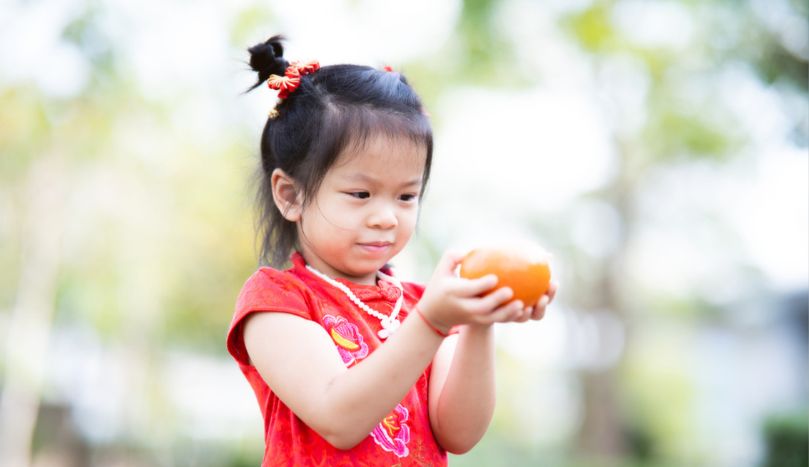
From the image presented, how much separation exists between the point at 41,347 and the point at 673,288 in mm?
20865

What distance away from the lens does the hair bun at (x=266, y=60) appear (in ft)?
7.71

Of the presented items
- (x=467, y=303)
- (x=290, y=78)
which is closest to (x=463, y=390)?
(x=467, y=303)

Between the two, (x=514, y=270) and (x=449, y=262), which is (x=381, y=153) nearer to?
(x=449, y=262)

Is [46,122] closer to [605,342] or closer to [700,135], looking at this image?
[700,135]

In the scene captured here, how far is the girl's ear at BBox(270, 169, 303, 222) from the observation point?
213cm

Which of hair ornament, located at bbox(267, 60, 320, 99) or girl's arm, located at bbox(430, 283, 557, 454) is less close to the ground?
hair ornament, located at bbox(267, 60, 320, 99)

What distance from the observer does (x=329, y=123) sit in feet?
6.68

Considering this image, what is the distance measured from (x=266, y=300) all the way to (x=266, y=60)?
28.3 inches

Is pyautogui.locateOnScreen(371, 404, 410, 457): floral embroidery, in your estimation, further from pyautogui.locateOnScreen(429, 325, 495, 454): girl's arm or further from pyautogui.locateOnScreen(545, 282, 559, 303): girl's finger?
pyautogui.locateOnScreen(545, 282, 559, 303): girl's finger

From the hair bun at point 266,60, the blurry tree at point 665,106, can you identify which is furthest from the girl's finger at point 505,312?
the blurry tree at point 665,106

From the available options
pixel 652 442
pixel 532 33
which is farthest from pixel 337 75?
pixel 652 442

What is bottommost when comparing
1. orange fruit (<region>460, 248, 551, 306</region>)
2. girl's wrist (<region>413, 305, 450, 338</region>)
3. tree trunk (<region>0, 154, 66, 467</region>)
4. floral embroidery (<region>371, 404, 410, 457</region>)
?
tree trunk (<region>0, 154, 66, 467</region>)

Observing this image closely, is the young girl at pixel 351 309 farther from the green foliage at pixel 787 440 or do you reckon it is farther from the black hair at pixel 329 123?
the green foliage at pixel 787 440

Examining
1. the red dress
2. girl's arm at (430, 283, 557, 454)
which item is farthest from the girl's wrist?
the red dress
